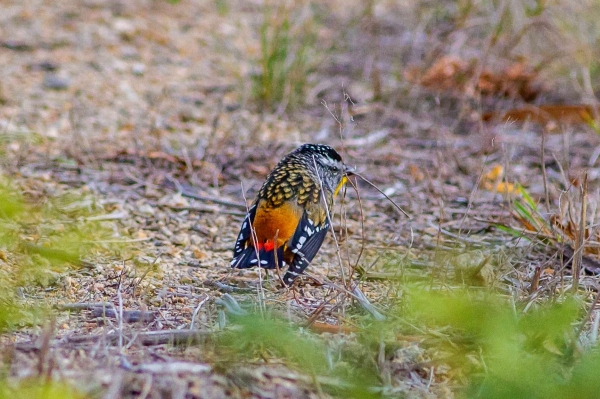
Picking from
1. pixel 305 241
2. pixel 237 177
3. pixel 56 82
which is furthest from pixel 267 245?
pixel 56 82

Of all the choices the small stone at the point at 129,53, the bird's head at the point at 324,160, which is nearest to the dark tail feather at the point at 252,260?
the bird's head at the point at 324,160

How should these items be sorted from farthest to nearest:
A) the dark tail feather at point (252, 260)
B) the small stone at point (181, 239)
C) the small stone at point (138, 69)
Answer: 1. the small stone at point (138, 69)
2. the small stone at point (181, 239)
3. the dark tail feather at point (252, 260)

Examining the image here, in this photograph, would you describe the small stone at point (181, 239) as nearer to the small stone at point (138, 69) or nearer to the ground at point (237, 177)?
the ground at point (237, 177)

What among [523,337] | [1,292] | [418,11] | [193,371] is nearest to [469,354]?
[523,337]

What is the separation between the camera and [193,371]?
2971 mm

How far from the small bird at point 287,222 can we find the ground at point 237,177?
155 millimetres

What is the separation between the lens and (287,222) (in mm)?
4605

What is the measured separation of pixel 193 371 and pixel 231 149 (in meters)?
3.76

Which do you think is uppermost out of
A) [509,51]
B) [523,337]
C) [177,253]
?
[509,51]

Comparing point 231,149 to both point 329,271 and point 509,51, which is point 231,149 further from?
point 509,51

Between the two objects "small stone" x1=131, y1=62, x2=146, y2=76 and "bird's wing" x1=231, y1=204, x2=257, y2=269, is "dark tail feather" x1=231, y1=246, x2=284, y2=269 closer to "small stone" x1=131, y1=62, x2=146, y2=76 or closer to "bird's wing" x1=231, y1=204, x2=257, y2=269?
"bird's wing" x1=231, y1=204, x2=257, y2=269

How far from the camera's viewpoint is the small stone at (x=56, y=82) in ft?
24.4

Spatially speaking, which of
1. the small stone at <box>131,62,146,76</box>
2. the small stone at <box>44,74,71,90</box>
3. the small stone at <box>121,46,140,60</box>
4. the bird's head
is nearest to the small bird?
the bird's head

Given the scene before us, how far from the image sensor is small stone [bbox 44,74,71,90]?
7426mm
